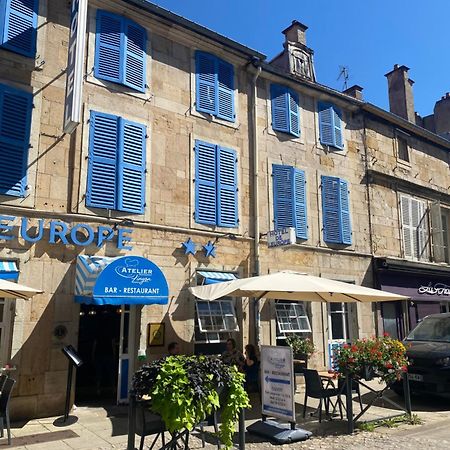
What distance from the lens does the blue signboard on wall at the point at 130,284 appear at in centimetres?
732

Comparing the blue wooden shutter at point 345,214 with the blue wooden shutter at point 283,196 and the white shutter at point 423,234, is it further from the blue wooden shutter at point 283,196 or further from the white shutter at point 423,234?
the white shutter at point 423,234

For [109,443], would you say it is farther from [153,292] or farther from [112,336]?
[112,336]

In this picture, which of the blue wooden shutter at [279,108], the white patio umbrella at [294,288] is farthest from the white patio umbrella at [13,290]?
the blue wooden shutter at [279,108]

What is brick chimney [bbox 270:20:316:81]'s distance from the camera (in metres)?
13.1

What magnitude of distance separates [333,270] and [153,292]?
5965 millimetres

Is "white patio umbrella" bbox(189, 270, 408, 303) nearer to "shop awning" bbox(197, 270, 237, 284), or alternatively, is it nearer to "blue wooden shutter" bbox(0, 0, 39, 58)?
"shop awning" bbox(197, 270, 237, 284)

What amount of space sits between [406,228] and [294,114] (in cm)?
553

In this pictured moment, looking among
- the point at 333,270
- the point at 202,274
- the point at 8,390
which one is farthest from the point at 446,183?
the point at 8,390

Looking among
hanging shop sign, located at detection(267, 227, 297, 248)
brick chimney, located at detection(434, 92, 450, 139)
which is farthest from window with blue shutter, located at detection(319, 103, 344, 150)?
brick chimney, located at detection(434, 92, 450, 139)

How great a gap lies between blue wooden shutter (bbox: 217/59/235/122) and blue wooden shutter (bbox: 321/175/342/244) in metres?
3.33

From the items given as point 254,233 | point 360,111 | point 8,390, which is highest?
point 360,111

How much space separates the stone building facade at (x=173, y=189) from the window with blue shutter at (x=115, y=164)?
0.03 meters

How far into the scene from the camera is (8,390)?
574 centimetres

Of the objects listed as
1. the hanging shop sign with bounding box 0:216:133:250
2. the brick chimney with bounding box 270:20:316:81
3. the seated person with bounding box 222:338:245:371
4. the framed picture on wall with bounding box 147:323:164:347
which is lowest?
the seated person with bounding box 222:338:245:371
